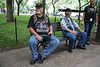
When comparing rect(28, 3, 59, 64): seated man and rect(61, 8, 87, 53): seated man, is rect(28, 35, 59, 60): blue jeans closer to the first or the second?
rect(28, 3, 59, 64): seated man

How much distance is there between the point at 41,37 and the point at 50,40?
0.31m

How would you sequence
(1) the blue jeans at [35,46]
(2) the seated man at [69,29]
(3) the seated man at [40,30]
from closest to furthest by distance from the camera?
1. (1) the blue jeans at [35,46]
2. (3) the seated man at [40,30]
3. (2) the seated man at [69,29]

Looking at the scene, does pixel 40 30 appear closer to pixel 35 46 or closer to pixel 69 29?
pixel 35 46

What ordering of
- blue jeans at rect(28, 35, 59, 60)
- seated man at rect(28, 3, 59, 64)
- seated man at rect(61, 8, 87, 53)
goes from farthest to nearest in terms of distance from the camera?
seated man at rect(61, 8, 87, 53) → seated man at rect(28, 3, 59, 64) → blue jeans at rect(28, 35, 59, 60)

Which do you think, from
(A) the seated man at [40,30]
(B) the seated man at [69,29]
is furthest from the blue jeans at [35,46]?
(B) the seated man at [69,29]

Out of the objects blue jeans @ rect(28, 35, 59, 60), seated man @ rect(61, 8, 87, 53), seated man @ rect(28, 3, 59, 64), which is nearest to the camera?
blue jeans @ rect(28, 35, 59, 60)

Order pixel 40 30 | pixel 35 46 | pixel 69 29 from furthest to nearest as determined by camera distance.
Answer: pixel 69 29 < pixel 40 30 < pixel 35 46

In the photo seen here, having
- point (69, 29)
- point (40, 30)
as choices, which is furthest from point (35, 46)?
point (69, 29)

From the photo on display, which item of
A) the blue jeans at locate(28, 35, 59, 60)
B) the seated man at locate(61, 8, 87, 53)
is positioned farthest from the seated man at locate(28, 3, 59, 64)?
the seated man at locate(61, 8, 87, 53)

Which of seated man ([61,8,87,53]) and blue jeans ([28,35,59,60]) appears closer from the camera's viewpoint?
blue jeans ([28,35,59,60])

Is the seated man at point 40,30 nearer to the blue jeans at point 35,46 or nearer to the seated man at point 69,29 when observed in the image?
the blue jeans at point 35,46

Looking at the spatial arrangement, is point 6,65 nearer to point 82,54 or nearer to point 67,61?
point 67,61

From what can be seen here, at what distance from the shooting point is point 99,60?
3.57 m

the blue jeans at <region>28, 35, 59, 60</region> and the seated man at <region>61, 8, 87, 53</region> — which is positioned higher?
the seated man at <region>61, 8, 87, 53</region>
